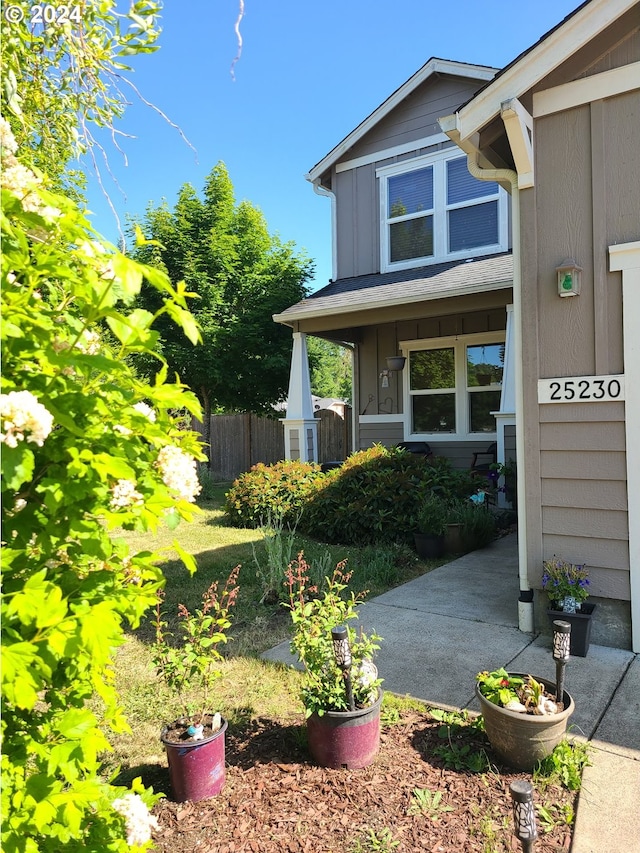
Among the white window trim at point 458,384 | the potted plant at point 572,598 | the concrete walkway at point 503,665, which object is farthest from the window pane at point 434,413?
the potted plant at point 572,598

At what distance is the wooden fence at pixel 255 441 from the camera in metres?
13.8

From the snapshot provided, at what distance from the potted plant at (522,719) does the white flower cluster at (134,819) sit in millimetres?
1469

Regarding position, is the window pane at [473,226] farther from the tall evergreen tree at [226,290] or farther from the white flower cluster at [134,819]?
the white flower cluster at [134,819]

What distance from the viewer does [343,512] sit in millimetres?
6816

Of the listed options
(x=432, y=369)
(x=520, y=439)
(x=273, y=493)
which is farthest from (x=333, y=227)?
(x=520, y=439)

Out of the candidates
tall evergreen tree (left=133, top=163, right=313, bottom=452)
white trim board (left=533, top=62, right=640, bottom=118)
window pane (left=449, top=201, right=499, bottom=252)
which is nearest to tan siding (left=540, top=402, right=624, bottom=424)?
white trim board (left=533, top=62, right=640, bottom=118)

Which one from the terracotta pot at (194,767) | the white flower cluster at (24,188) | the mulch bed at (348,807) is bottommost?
the mulch bed at (348,807)

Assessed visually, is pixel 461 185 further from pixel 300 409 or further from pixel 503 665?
pixel 503 665

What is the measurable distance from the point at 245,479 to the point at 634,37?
6322 mm

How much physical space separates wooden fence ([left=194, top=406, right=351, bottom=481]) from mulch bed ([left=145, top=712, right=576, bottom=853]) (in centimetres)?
1084

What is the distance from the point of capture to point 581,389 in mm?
3639

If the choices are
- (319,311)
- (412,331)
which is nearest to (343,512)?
(319,311)

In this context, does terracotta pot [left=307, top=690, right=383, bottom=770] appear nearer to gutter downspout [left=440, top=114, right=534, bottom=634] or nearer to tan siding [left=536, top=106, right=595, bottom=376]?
gutter downspout [left=440, top=114, right=534, bottom=634]

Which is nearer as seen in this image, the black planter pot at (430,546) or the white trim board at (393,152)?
the black planter pot at (430,546)
